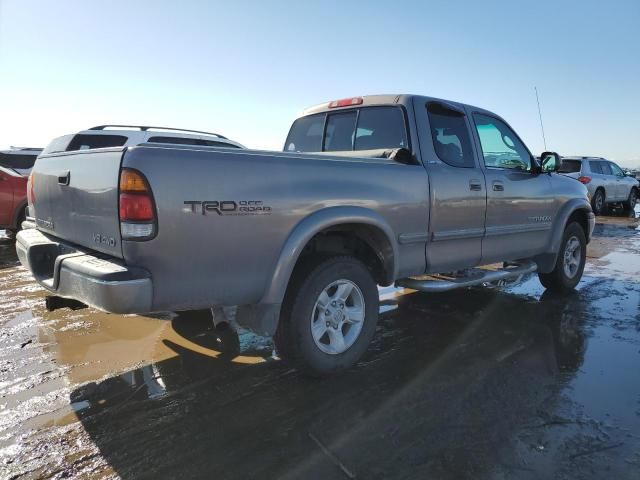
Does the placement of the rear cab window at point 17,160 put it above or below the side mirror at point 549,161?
above

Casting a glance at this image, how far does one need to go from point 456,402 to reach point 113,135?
664 centimetres

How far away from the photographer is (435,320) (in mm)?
4867

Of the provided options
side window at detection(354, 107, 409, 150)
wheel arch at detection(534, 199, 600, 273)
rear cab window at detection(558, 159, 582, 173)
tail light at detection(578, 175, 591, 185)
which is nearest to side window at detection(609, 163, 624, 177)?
tail light at detection(578, 175, 591, 185)

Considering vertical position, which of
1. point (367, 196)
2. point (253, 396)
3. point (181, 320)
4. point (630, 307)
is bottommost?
point (630, 307)

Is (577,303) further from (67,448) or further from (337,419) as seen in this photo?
(67,448)

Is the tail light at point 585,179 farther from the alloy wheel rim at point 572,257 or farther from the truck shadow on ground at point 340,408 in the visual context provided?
the truck shadow on ground at point 340,408

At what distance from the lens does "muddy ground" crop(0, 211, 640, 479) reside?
2.47 metres

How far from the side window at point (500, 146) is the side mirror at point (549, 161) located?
18 centimetres

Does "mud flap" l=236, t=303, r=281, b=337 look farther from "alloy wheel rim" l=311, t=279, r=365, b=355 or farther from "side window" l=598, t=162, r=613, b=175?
"side window" l=598, t=162, r=613, b=175

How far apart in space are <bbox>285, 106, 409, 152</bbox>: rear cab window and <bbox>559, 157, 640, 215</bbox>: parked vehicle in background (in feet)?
37.9

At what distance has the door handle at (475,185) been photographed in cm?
432

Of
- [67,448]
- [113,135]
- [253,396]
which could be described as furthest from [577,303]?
[113,135]

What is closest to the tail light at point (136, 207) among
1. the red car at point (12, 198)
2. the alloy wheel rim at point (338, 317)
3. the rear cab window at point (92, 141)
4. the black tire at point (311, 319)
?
the black tire at point (311, 319)

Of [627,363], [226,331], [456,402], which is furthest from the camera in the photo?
[226,331]
